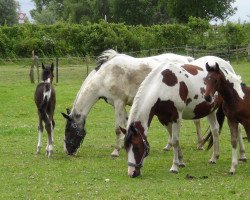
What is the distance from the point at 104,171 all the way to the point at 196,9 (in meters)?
60.2

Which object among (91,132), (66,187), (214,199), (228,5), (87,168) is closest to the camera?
(214,199)

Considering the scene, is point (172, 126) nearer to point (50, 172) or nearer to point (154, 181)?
point (154, 181)

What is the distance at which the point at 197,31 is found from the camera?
47.9m

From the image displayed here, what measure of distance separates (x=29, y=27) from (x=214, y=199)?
4089cm

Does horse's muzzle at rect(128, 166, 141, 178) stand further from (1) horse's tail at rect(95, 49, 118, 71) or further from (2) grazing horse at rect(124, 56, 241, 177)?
(1) horse's tail at rect(95, 49, 118, 71)

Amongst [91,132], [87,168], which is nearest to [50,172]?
[87,168]

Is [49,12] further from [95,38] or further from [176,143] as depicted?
[176,143]

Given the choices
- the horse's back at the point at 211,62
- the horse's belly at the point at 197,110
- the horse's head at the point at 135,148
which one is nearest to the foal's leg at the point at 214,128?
the horse's belly at the point at 197,110

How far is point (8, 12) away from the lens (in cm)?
7125

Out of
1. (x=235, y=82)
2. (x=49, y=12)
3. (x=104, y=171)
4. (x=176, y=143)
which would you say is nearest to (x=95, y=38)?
(x=176, y=143)

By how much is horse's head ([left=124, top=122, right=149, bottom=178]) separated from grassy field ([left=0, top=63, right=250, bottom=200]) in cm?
18

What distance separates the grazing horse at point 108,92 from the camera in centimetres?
1202

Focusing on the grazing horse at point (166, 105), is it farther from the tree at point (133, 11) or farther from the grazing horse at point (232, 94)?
the tree at point (133, 11)

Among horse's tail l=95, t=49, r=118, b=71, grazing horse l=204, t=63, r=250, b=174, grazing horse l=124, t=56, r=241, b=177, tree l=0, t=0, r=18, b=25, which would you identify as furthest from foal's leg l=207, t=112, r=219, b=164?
tree l=0, t=0, r=18, b=25
